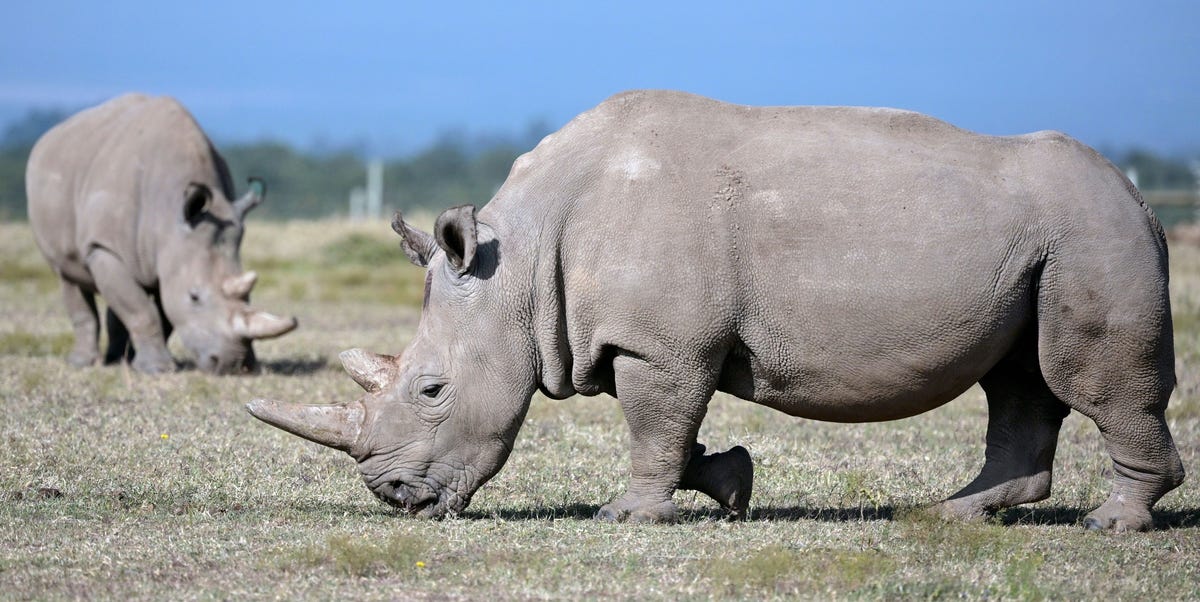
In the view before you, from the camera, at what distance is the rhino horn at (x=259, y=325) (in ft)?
42.6

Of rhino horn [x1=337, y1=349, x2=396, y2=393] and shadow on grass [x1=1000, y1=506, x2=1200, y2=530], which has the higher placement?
rhino horn [x1=337, y1=349, x2=396, y2=393]

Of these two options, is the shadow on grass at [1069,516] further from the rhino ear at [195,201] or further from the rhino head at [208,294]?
the rhino ear at [195,201]

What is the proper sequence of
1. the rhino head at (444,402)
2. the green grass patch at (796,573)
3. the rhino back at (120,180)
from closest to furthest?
the green grass patch at (796,573)
the rhino head at (444,402)
the rhino back at (120,180)

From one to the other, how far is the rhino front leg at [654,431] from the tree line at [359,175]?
127ft

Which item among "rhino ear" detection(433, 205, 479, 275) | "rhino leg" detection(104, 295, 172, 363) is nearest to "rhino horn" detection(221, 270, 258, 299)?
"rhino leg" detection(104, 295, 172, 363)

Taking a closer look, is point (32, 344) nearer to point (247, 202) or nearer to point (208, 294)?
point (208, 294)

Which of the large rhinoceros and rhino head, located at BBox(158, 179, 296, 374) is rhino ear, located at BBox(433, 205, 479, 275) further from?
rhino head, located at BBox(158, 179, 296, 374)

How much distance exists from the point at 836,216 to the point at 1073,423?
4.47 meters

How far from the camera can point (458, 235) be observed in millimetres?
6551

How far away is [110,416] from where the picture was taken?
9609mm

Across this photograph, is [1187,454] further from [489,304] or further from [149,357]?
[149,357]

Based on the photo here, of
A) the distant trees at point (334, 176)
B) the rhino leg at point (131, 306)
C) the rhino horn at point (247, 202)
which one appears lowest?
the distant trees at point (334, 176)

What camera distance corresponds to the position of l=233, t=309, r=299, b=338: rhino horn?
42.6 feet

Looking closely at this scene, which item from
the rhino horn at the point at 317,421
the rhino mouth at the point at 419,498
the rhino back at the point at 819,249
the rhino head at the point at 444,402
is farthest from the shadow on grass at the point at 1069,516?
the rhino horn at the point at 317,421
